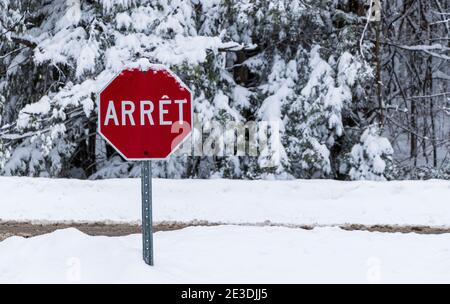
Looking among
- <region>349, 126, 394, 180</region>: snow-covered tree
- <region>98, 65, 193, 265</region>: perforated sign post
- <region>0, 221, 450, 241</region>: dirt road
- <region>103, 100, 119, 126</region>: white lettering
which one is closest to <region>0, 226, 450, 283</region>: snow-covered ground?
<region>98, 65, 193, 265</region>: perforated sign post

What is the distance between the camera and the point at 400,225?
8984 millimetres

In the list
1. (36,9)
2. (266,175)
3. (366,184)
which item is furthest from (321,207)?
(36,9)

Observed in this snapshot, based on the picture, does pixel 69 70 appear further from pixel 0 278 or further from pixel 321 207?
pixel 0 278

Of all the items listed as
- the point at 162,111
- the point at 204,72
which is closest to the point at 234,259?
the point at 162,111

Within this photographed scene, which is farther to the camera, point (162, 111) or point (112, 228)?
point (112, 228)

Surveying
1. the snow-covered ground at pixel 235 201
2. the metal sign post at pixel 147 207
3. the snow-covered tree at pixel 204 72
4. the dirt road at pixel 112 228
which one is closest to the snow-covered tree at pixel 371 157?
the snow-covered tree at pixel 204 72

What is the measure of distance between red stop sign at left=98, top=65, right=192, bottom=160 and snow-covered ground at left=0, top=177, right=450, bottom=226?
466cm

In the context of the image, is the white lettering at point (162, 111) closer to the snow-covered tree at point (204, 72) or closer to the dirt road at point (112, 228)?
Answer: the dirt road at point (112, 228)

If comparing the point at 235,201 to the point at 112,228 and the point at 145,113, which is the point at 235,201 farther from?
the point at 145,113

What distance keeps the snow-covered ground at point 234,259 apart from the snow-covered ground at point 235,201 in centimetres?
272

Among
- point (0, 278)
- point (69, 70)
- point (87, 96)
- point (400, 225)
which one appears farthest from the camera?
point (69, 70)

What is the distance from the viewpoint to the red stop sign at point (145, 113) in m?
4.91

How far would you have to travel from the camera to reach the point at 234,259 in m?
5.69

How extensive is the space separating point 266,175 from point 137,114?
28.1 ft
